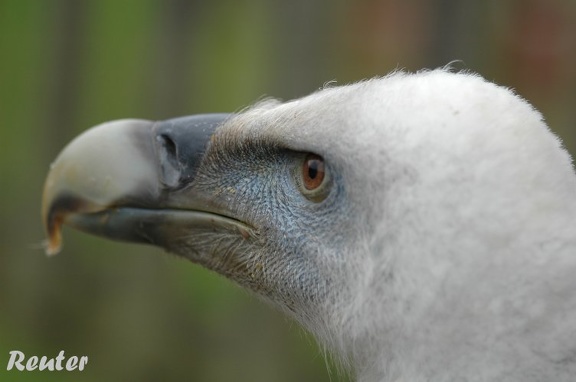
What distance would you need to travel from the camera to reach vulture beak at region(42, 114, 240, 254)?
2.47 metres

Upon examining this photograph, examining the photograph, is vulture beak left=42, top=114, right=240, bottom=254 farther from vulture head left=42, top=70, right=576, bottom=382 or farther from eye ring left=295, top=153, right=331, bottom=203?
eye ring left=295, top=153, right=331, bottom=203

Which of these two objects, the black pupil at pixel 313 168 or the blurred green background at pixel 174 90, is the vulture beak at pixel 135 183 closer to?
the black pupil at pixel 313 168

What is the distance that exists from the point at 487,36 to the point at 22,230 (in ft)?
9.95

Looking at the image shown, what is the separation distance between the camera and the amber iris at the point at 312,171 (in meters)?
2.25

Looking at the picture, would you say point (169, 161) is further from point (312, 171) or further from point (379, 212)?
point (379, 212)

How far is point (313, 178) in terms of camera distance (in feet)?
7.47

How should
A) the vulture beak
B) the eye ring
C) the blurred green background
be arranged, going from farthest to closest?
the blurred green background → the vulture beak → the eye ring

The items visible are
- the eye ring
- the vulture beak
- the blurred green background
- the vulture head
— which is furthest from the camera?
the blurred green background

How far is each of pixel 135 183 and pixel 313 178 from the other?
0.48m

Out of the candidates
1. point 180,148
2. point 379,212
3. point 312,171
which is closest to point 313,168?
point 312,171

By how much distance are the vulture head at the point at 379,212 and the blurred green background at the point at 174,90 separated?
2.71 m

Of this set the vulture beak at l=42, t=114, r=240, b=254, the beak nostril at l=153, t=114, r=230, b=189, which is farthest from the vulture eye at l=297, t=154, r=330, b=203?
the beak nostril at l=153, t=114, r=230, b=189

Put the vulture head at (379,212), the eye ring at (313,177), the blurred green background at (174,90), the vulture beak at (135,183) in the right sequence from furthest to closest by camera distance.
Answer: the blurred green background at (174,90), the vulture beak at (135,183), the eye ring at (313,177), the vulture head at (379,212)

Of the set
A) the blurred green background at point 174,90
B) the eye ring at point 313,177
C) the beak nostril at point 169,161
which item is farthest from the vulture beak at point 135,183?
the blurred green background at point 174,90
